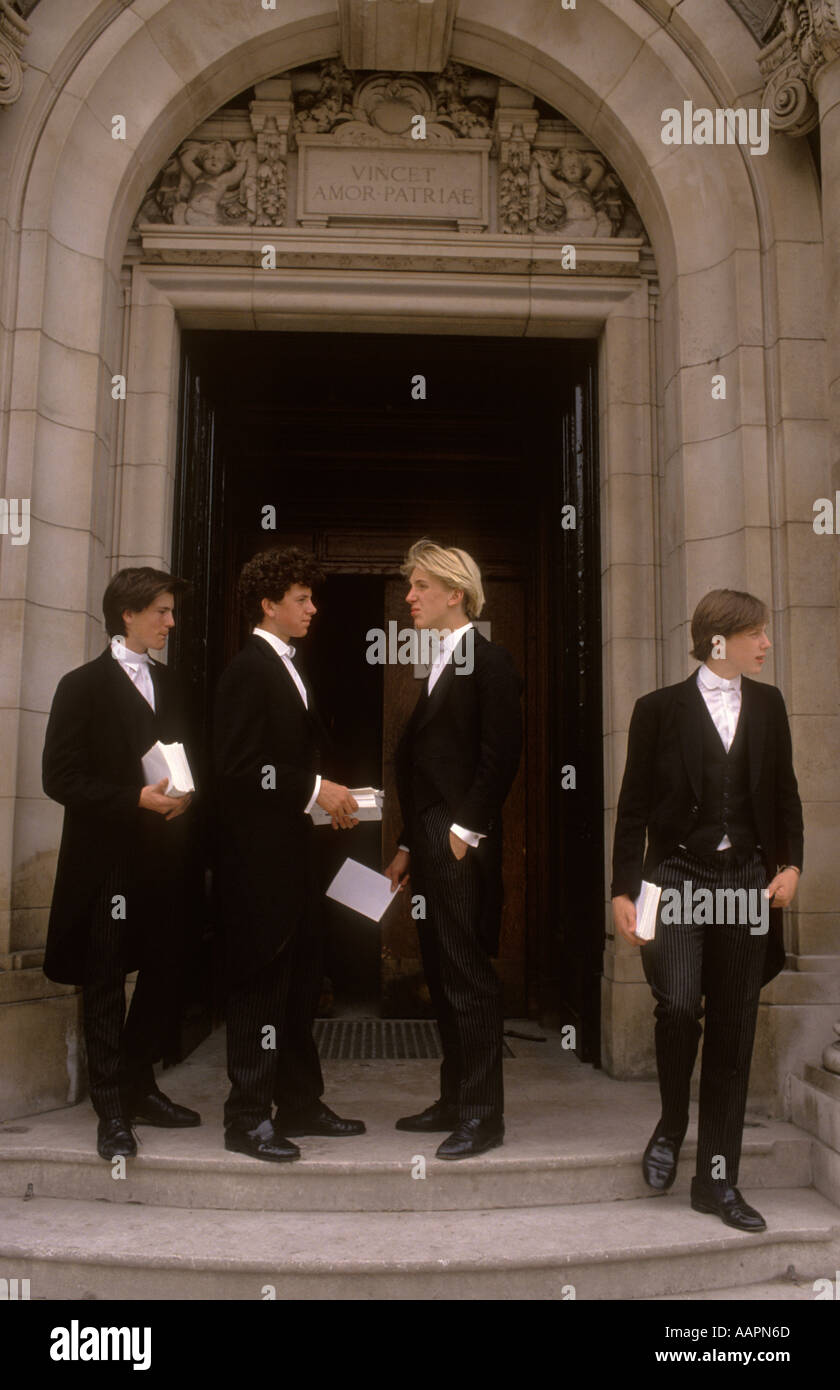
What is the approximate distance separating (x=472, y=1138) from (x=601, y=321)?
4.40 metres

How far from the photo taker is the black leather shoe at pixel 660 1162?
392cm

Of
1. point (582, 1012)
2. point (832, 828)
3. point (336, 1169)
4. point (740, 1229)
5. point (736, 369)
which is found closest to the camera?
point (740, 1229)

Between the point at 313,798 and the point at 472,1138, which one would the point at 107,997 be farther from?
the point at 472,1138

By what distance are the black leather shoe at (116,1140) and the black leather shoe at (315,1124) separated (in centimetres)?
57

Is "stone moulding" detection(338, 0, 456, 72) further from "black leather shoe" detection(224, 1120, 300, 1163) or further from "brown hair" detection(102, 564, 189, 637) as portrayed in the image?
"black leather shoe" detection(224, 1120, 300, 1163)

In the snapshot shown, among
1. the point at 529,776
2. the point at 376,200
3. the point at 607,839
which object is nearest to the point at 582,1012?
the point at 607,839

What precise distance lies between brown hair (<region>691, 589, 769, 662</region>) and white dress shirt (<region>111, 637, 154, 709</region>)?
2.17 m

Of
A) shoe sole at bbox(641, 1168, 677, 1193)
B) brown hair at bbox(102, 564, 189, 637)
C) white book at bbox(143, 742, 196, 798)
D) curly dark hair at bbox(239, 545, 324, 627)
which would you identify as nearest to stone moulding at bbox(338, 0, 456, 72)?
curly dark hair at bbox(239, 545, 324, 627)

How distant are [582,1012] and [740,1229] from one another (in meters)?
2.25

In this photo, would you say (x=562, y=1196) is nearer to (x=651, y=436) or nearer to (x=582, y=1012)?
(x=582, y=1012)

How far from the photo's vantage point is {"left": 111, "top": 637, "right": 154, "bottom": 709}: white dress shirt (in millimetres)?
4262

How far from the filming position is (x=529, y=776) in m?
7.66

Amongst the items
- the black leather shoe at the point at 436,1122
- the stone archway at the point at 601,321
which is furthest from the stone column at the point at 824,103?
the black leather shoe at the point at 436,1122
